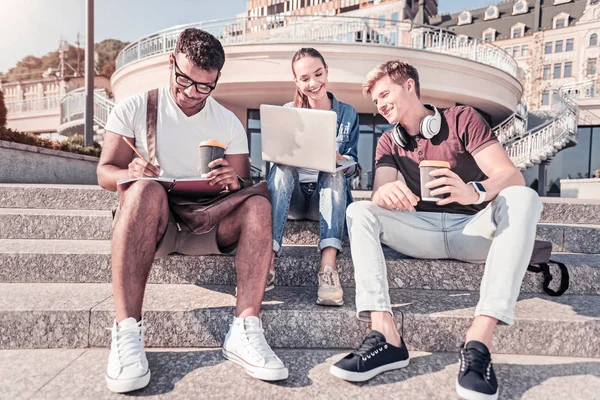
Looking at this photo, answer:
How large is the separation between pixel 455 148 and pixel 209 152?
4.48ft

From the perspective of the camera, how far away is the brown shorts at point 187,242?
6.48 feet

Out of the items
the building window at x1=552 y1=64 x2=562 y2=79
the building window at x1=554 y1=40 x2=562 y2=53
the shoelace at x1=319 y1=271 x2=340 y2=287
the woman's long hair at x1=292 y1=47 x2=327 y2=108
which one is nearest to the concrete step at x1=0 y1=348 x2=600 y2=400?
the shoelace at x1=319 y1=271 x2=340 y2=287

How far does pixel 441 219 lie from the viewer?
6.70 feet

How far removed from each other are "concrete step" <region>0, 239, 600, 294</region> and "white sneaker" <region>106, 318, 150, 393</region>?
27.3 inches

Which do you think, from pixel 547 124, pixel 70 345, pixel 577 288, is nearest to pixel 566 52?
pixel 547 124

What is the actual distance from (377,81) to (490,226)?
3.28 ft

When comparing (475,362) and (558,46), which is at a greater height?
(558,46)

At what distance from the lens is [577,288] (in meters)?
2.32

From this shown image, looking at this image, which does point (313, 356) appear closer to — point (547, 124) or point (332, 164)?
point (332, 164)

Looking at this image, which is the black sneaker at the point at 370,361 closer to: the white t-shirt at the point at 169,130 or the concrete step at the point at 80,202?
the white t-shirt at the point at 169,130

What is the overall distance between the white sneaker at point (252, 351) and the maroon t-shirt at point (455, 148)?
1.17 meters

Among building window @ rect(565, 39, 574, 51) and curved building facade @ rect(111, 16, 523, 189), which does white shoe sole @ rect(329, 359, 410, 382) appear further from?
building window @ rect(565, 39, 574, 51)

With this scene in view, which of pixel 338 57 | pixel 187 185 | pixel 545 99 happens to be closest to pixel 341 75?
pixel 338 57

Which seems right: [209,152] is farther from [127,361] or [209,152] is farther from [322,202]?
[127,361]
